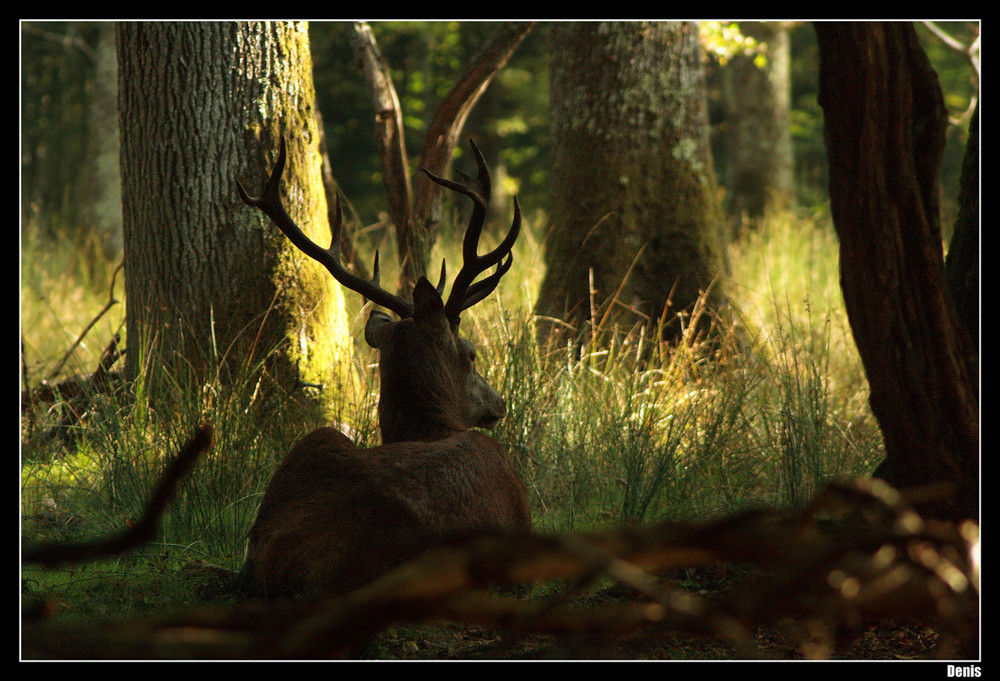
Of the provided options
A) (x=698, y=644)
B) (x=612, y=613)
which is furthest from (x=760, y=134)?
(x=612, y=613)

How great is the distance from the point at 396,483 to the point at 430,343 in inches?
39.3

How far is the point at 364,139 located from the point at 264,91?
18982 mm

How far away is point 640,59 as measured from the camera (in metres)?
7.23

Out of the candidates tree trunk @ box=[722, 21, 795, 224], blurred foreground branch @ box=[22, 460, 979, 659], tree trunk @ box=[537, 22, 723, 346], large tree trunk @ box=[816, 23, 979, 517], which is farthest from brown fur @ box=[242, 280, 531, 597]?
tree trunk @ box=[722, 21, 795, 224]

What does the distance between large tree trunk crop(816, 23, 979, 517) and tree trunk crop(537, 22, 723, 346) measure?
Answer: 408 cm

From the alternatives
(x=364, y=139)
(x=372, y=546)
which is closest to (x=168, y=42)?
(x=372, y=546)

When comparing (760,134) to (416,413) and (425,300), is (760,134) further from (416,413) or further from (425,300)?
(416,413)

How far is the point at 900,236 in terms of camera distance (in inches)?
110

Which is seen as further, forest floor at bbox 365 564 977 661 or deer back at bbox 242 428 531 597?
deer back at bbox 242 428 531 597

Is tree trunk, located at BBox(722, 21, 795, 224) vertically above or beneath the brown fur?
above

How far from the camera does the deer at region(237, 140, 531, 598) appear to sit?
287 cm

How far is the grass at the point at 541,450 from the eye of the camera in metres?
4.12

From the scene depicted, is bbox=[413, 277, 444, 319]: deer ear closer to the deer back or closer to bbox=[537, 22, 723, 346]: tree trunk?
the deer back

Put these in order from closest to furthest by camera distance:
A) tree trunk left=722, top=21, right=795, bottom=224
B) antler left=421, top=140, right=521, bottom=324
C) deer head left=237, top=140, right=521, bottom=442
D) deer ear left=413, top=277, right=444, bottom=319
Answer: deer ear left=413, top=277, right=444, bottom=319 < deer head left=237, top=140, right=521, bottom=442 < antler left=421, top=140, right=521, bottom=324 < tree trunk left=722, top=21, right=795, bottom=224
